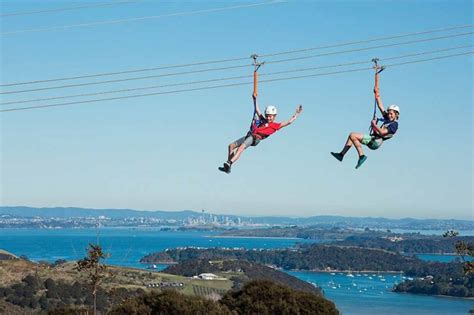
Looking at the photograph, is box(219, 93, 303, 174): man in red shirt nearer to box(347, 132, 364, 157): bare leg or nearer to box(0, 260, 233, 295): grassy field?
box(347, 132, 364, 157): bare leg

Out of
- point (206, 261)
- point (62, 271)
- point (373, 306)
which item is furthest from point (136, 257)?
point (62, 271)

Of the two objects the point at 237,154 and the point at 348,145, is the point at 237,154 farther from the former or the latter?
the point at 348,145

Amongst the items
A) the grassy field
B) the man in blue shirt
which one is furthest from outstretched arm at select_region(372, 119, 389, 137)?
the grassy field

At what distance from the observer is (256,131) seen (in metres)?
13.1

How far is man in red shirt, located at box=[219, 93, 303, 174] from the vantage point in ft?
42.6

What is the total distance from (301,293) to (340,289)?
320 ft

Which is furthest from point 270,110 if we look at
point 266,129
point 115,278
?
point 115,278

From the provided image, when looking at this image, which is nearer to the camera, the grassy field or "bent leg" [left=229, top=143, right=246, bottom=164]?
"bent leg" [left=229, top=143, right=246, bottom=164]

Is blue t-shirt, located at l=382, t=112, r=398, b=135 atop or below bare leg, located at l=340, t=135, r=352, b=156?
atop

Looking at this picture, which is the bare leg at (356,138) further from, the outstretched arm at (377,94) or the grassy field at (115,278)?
the grassy field at (115,278)

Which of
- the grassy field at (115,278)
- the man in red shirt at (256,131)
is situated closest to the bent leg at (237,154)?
the man in red shirt at (256,131)

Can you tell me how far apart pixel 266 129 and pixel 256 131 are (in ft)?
0.54

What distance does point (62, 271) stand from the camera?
74000mm

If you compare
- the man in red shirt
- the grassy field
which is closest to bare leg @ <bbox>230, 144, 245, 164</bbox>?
the man in red shirt
